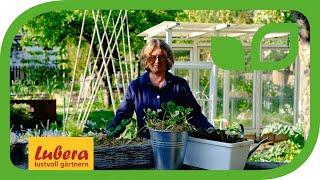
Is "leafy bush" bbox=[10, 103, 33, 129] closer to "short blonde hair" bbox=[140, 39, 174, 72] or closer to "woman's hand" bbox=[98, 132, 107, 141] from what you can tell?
"woman's hand" bbox=[98, 132, 107, 141]

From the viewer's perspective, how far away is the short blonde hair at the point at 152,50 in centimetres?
228

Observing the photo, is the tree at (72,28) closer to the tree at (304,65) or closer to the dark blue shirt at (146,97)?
the dark blue shirt at (146,97)

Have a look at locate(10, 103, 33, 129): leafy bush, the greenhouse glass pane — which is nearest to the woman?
the greenhouse glass pane

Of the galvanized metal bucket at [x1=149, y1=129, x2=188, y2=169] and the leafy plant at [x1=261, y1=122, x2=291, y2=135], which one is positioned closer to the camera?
the galvanized metal bucket at [x1=149, y1=129, x2=188, y2=169]

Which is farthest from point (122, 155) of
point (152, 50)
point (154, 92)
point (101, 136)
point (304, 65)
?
point (304, 65)

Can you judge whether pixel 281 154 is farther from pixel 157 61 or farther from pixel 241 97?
pixel 157 61

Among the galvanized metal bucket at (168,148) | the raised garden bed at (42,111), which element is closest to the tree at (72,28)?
the raised garden bed at (42,111)

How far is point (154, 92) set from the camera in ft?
7.57

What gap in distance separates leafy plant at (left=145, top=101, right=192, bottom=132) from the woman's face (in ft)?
0.32

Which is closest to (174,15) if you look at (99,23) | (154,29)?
(154,29)

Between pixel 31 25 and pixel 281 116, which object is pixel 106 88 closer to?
pixel 31 25

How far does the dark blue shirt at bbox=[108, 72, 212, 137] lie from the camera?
90.8 inches

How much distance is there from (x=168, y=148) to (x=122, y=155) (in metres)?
0.13

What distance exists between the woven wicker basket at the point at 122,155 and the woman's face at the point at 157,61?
0.68 ft
